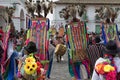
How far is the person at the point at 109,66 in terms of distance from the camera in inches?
205

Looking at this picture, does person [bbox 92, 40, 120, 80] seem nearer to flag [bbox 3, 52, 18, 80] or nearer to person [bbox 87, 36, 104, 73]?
flag [bbox 3, 52, 18, 80]

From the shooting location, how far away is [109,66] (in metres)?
5.23

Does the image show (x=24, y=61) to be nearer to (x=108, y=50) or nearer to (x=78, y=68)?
(x=108, y=50)

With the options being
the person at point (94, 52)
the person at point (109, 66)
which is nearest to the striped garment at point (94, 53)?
the person at point (94, 52)

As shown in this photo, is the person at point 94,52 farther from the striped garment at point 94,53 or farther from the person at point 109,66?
the person at point 109,66

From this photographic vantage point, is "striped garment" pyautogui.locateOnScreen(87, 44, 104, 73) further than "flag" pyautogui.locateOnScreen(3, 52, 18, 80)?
Yes

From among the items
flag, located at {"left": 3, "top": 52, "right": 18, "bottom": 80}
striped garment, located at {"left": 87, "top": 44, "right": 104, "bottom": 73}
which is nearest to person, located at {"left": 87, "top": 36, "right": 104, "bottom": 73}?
striped garment, located at {"left": 87, "top": 44, "right": 104, "bottom": 73}

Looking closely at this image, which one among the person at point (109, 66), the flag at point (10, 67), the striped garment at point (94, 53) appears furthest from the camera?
the striped garment at point (94, 53)

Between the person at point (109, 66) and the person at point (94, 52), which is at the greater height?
the person at point (109, 66)

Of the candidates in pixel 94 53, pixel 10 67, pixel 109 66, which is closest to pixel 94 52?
pixel 94 53

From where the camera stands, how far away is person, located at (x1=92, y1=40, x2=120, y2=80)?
5.22m

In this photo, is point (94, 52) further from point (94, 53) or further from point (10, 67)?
point (10, 67)

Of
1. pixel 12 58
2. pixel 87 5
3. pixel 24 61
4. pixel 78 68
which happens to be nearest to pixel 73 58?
pixel 78 68

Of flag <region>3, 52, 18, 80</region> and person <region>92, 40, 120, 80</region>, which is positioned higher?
person <region>92, 40, 120, 80</region>
